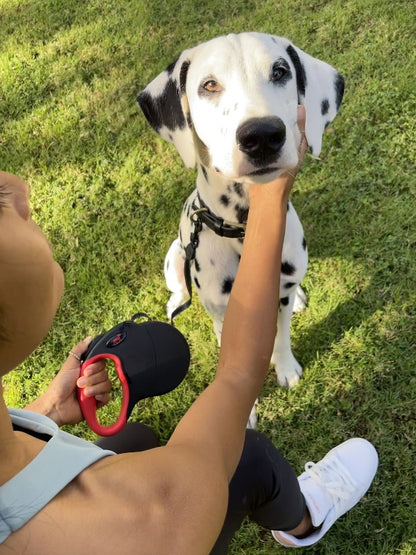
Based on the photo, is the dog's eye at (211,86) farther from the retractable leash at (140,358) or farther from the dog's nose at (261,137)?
the retractable leash at (140,358)

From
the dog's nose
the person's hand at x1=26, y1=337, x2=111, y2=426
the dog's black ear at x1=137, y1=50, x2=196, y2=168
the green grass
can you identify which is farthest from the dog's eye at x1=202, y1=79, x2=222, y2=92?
the green grass

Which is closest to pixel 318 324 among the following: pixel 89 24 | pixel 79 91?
pixel 79 91

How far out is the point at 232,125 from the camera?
2.19 meters

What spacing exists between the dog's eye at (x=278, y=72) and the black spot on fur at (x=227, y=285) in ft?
3.73

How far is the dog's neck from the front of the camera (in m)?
2.65

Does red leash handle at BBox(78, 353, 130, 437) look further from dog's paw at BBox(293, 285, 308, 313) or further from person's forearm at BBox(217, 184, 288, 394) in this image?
dog's paw at BBox(293, 285, 308, 313)

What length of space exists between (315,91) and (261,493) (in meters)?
2.00

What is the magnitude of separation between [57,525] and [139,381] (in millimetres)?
1438

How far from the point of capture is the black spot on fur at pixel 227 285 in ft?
9.78

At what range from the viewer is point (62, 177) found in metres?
5.40

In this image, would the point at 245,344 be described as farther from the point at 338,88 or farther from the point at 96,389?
the point at 338,88

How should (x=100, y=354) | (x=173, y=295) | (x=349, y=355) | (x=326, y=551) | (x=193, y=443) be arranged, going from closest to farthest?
(x=193, y=443)
(x=100, y=354)
(x=326, y=551)
(x=349, y=355)
(x=173, y=295)

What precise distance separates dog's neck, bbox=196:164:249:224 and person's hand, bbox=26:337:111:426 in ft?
3.42

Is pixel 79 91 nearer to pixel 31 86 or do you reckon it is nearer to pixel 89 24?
pixel 31 86
